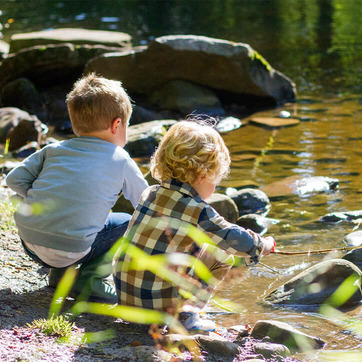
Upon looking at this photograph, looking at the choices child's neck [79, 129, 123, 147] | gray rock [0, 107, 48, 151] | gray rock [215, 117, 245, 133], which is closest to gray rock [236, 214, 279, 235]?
child's neck [79, 129, 123, 147]

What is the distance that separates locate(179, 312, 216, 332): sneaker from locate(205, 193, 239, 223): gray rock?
2.02 meters

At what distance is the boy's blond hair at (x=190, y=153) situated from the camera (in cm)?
268

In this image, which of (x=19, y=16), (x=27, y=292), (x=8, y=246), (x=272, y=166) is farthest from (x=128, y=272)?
(x=19, y=16)

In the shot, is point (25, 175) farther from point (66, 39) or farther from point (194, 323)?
point (66, 39)

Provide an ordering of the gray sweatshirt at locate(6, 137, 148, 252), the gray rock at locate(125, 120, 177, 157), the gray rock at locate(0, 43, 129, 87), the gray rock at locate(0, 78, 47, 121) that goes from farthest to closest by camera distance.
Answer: the gray rock at locate(0, 43, 129, 87), the gray rock at locate(0, 78, 47, 121), the gray rock at locate(125, 120, 177, 157), the gray sweatshirt at locate(6, 137, 148, 252)

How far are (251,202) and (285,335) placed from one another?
2.65m

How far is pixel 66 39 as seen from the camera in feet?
37.0

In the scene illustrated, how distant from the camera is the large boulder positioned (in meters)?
9.41

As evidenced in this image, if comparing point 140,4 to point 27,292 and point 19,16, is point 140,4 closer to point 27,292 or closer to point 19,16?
point 19,16

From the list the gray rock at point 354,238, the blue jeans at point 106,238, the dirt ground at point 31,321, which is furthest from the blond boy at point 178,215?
the gray rock at point 354,238

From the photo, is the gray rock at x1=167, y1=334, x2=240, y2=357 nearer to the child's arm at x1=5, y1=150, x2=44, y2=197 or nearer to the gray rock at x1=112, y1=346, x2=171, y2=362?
the gray rock at x1=112, y1=346, x2=171, y2=362

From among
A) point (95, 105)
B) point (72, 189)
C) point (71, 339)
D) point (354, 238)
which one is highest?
point (95, 105)

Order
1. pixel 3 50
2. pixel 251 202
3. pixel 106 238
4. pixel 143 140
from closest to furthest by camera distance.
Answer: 1. pixel 106 238
2. pixel 251 202
3. pixel 143 140
4. pixel 3 50

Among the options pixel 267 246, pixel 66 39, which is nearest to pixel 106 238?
pixel 267 246
